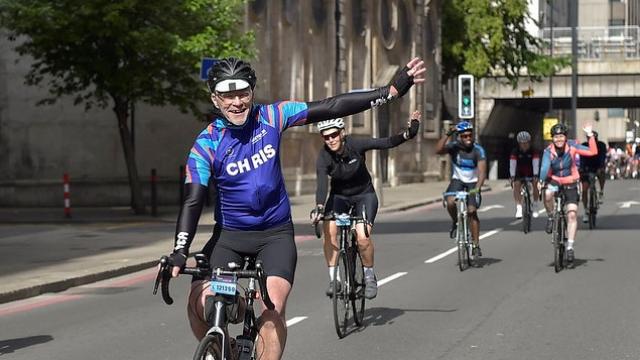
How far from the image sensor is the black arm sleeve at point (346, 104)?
6613 mm

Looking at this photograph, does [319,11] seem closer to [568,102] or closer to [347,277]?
[568,102]

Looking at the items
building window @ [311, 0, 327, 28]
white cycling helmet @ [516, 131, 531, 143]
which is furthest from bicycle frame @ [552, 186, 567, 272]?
building window @ [311, 0, 327, 28]

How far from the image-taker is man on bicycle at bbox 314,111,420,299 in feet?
37.1

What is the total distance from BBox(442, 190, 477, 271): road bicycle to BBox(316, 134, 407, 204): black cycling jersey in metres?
4.28

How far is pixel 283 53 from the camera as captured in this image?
40406 mm

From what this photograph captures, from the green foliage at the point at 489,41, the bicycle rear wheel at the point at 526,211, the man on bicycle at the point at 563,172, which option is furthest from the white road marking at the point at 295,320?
the green foliage at the point at 489,41

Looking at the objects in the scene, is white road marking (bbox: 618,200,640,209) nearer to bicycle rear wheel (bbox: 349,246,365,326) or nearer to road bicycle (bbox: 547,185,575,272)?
road bicycle (bbox: 547,185,575,272)

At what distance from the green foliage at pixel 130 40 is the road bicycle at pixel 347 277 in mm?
16108

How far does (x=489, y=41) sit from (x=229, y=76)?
51.2m

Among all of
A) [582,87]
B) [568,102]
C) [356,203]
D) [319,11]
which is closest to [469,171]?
[356,203]

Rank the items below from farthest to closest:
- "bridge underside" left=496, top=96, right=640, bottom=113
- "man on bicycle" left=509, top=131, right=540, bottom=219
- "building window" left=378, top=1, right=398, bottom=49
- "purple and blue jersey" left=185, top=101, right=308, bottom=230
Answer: "bridge underside" left=496, top=96, right=640, bottom=113
"building window" left=378, top=1, right=398, bottom=49
"man on bicycle" left=509, top=131, right=540, bottom=219
"purple and blue jersey" left=185, top=101, right=308, bottom=230

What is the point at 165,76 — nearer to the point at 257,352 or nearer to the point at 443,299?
the point at 443,299

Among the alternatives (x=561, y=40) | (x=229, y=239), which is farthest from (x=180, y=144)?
(x=561, y=40)

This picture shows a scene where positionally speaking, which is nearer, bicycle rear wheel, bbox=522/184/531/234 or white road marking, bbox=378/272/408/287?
white road marking, bbox=378/272/408/287
